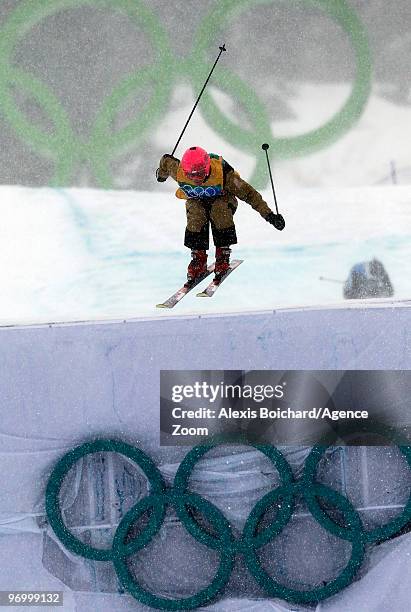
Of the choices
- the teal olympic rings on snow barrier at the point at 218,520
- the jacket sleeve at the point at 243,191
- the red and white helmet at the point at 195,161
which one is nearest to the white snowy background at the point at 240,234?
the jacket sleeve at the point at 243,191

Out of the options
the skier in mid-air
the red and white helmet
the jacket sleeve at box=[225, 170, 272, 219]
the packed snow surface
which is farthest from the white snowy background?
the red and white helmet

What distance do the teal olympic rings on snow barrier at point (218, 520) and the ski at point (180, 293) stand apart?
705 mm

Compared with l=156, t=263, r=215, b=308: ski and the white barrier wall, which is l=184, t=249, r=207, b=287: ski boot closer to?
l=156, t=263, r=215, b=308: ski

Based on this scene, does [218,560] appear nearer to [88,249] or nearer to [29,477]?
[29,477]

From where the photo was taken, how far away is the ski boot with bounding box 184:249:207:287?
3143mm

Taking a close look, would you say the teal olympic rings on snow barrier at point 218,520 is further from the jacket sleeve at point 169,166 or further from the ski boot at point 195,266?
the jacket sleeve at point 169,166

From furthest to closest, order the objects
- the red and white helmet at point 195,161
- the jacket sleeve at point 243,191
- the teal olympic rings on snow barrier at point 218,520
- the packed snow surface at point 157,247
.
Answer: the packed snow surface at point 157,247
the jacket sleeve at point 243,191
the red and white helmet at point 195,161
the teal olympic rings on snow barrier at point 218,520

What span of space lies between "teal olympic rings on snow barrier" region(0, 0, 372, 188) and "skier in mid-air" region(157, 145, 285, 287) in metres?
0.66

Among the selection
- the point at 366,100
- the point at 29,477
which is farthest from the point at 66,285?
the point at 366,100

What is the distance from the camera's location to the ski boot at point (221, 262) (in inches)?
123

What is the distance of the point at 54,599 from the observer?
2.55 meters

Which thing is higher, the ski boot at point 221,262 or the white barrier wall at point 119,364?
the ski boot at point 221,262

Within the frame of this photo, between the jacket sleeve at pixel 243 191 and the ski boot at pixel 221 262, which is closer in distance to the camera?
the jacket sleeve at pixel 243 191

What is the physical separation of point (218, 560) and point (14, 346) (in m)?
0.99
